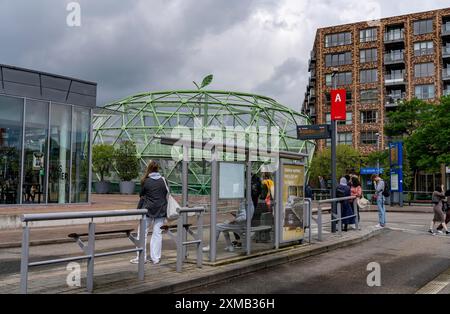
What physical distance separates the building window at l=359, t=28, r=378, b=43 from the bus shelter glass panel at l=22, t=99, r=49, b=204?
55051 millimetres

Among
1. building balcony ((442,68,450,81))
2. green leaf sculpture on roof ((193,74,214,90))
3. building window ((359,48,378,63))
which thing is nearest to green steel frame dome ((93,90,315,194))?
green leaf sculpture on roof ((193,74,214,90))

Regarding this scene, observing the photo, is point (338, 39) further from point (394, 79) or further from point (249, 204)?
point (249, 204)

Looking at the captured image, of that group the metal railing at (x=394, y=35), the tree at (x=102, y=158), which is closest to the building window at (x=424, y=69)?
the metal railing at (x=394, y=35)

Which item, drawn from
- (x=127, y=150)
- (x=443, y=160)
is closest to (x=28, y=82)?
(x=127, y=150)

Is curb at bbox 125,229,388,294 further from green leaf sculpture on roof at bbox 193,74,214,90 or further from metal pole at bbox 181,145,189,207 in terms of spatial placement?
green leaf sculpture on roof at bbox 193,74,214,90

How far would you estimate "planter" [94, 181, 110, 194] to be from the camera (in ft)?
161

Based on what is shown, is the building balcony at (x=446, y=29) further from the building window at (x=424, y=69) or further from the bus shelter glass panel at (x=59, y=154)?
the bus shelter glass panel at (x=59, y=154)

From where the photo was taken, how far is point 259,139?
6184 centimetres

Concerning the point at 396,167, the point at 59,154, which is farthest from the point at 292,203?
the point at 396,167

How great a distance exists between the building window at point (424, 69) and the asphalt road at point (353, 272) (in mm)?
56534

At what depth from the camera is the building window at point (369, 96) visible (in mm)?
67312

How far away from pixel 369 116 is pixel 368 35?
37.0 ft

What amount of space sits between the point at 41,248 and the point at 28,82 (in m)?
13.1
